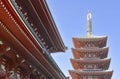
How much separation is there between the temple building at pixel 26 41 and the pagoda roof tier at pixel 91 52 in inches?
1477

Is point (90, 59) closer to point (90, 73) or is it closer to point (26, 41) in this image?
point (90, 73)

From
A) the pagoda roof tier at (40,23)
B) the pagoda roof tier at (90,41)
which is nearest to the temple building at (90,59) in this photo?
the pagoda roof tier at (90,41)

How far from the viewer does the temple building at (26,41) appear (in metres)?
9.18

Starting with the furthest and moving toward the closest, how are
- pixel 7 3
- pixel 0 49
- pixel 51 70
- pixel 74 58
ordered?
pixel 74 58, pixel 51 70, pixel 0 49, pixel 7 3

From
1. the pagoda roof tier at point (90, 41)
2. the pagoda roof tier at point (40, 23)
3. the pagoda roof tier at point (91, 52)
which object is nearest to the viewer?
the pagoda roof tier at point (40, 23)

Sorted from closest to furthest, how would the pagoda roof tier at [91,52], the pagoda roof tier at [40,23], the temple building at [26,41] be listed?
the temple building at [26,41], the pagoda roof tier at [40,23], the pagoda roof tier at [91,52]

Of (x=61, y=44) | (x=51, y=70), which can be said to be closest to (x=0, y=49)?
(x=51, y=70)

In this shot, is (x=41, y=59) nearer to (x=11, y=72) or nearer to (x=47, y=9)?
(x=11, y=72)

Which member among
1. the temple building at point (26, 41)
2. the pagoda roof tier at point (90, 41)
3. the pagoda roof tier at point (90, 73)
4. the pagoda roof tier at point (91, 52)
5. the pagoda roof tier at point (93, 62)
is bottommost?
the temple building at point (26, 41)

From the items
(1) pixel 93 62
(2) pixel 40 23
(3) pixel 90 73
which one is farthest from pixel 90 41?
(2) pixel 40 23

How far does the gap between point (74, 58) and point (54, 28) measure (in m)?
39.3

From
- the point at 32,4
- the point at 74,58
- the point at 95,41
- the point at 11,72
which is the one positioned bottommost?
the point at 11,72

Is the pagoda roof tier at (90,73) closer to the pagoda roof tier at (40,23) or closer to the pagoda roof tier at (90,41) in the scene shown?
the pagoda roof tier at (90,41)

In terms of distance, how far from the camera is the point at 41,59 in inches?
508
